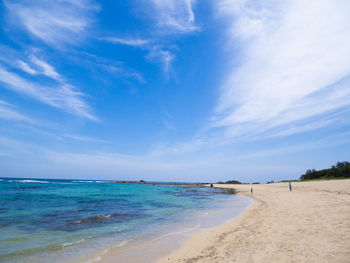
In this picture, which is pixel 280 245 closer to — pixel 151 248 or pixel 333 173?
pixel 151 248

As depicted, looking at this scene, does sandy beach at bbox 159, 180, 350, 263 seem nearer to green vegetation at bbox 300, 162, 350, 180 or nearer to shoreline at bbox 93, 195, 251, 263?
shoreline at bbox 93, 195, 251, 263

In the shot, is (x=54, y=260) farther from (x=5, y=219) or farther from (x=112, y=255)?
(x=5, y=219)

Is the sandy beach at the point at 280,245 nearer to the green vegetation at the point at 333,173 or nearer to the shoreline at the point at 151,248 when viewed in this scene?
the shoreline at the point at 151,248

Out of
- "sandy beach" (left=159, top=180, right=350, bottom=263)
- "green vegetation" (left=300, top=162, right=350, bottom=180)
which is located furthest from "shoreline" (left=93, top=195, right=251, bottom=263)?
"green vegetation" (left=300, top=162, right=350, bottom=180)

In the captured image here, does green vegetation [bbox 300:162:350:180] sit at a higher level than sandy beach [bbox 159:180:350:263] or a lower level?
higher

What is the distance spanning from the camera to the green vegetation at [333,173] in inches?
1822

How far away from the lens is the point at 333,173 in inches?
2026

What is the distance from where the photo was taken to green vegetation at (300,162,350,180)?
A: 152ft

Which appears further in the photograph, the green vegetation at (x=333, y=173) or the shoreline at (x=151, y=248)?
the green vegetation at (x=333, y=173)

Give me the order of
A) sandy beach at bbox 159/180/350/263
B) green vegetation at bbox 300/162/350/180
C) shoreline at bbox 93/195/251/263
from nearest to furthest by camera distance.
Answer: sandy beach at bbox 159/180/350/263 < shoreline at bbox 93/195/251/263 < green vegetation at bbox 300/162/350/180

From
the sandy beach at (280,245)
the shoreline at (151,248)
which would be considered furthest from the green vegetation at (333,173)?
the shoreline at (151,248)

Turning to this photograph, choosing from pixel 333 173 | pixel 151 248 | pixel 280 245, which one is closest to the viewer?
pixel 280 245

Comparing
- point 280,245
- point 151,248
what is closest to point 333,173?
point 280,245

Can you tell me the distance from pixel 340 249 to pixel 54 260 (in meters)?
9.45
